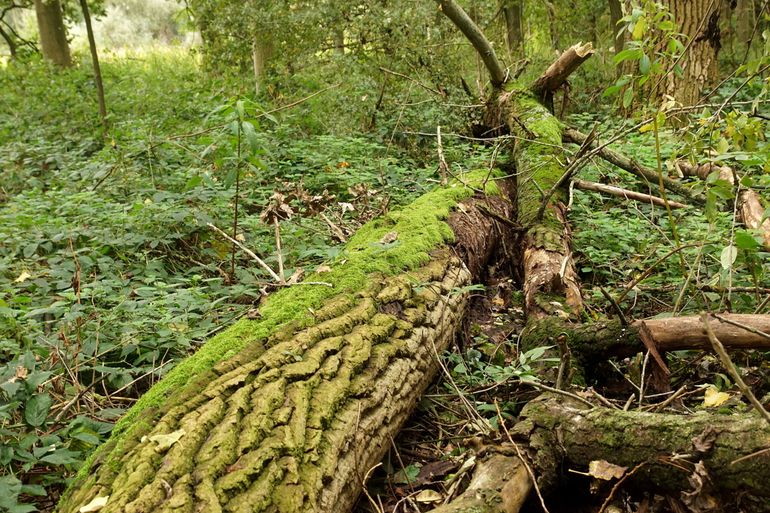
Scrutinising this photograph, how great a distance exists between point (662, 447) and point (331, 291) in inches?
61.7

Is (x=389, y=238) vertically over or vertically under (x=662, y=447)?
over

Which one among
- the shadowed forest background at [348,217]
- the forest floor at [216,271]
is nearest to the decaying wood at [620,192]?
the shadowed forest background at [348,217]

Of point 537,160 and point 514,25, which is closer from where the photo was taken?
point 537,160

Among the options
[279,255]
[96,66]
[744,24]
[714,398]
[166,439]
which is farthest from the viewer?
[744,24]

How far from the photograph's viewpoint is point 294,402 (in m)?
2.00

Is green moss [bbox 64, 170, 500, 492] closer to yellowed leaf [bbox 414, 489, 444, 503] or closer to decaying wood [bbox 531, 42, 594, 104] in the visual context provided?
yellowed leaf [bbox 414, 489, 444, 503]

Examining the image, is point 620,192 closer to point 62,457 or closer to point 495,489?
point 495,489

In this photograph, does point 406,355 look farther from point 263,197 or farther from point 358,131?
point 358,131

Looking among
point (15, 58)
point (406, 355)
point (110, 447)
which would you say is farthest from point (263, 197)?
point (15, 58)

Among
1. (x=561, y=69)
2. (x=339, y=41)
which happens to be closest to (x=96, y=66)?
(x=339, y=41)

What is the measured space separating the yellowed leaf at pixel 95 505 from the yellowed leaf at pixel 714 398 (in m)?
2.19

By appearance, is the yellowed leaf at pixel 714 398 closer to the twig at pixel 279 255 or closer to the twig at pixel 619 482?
the twig at pixel 619 482

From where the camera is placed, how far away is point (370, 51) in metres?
8.12

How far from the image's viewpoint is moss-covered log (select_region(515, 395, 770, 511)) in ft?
5.43
